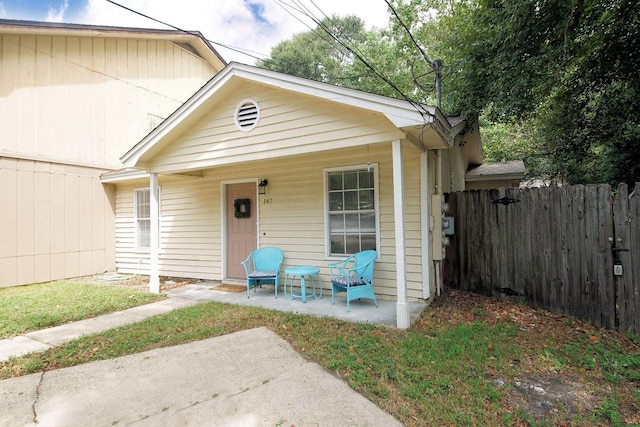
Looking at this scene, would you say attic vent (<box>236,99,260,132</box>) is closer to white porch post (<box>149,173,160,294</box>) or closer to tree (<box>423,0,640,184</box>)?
white porch post (<box>149,173,160,294</box>)

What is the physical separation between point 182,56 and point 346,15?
16298 mm

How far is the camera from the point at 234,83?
17.9 ft

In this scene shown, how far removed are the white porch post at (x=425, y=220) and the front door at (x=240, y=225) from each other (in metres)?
3.37

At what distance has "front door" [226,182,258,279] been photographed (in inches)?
273

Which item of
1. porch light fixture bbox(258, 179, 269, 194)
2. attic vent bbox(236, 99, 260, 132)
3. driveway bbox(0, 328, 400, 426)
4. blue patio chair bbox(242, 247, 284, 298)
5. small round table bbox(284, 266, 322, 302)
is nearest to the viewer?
driveway bbox(0, 328, 400, 426)

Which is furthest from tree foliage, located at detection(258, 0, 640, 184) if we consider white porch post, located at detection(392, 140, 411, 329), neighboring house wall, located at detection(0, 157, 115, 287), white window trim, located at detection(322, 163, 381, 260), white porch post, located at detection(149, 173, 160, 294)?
neighboring house wall, located at detection(0, 157, 115, 287)

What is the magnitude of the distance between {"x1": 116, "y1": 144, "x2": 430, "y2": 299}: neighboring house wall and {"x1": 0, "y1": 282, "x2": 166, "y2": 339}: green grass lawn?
60.0 inches

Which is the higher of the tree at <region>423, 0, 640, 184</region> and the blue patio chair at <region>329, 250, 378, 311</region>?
the tree at <region>423, 0, 640, 184</region>

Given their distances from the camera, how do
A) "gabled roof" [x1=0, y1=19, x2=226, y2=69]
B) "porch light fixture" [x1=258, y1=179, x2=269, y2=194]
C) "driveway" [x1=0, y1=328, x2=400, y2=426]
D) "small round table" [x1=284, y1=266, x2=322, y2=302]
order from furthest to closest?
"gabled roof" [x1=0, y1=19, x2=226, y2=69] → "porch light fixture" [x1=258, y1=179, x2=269, y2=194] → "small round table" [x1=284, y1=266, x2=322, y2=302] → "driveway" [x1=0, y1=328, x2=400, y2=426]

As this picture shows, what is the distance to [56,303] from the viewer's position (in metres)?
5.70

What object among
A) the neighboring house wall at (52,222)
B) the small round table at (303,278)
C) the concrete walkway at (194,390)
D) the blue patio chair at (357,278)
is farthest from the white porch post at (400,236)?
the neighboring house wall at (52,222)

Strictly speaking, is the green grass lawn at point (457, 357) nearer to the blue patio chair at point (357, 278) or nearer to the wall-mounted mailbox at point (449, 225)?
the blue patio chair at point (357, 278)

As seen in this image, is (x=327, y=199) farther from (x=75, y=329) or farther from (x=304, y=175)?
(x=75, y=329)

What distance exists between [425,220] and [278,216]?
2837mm
